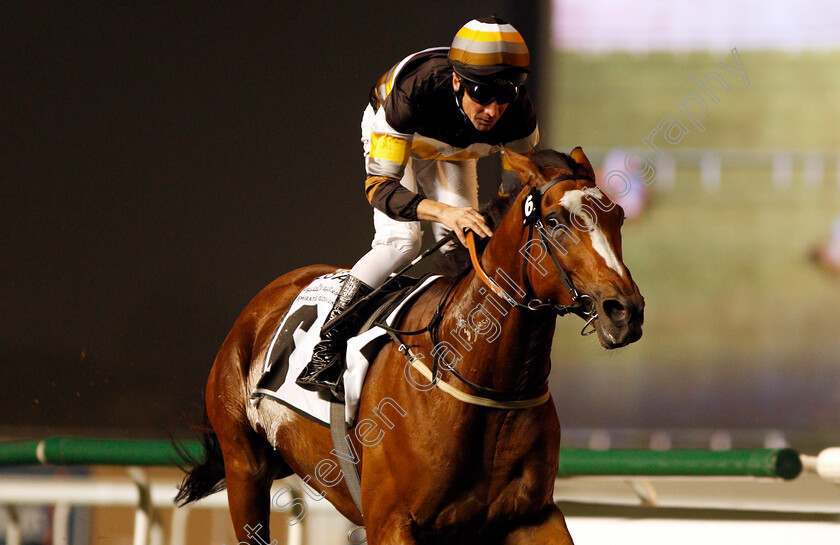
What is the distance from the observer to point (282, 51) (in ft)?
16.0

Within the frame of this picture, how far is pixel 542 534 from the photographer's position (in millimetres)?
1792

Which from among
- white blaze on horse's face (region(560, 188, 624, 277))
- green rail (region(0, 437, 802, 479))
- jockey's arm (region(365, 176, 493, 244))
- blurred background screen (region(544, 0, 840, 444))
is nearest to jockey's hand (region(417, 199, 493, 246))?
jockey's arm (region(365, 176, 493, 244))

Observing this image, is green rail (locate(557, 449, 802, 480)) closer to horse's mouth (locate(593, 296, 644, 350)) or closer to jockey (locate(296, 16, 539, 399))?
A: jockey (locate(296, 16, 539, 399))

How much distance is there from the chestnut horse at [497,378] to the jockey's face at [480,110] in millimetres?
225

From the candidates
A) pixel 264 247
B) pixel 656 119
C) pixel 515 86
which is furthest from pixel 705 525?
pixel 264 247

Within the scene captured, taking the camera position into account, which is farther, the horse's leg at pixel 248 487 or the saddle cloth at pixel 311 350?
the horse's leg at pixel 248 487

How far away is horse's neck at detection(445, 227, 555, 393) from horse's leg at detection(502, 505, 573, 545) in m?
0.26

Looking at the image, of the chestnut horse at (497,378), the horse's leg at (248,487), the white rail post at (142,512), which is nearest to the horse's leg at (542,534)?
the chestnut horse at (497,378)

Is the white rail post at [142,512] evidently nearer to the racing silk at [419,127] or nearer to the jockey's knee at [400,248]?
the jockey's knee at [400,248]

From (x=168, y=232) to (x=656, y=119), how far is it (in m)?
2.50

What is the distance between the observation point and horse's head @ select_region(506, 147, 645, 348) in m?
1.46

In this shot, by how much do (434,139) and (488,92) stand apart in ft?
1.01

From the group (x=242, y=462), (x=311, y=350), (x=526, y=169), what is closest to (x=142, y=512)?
(x=242, y=462)

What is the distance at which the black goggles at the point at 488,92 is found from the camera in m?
1.88
